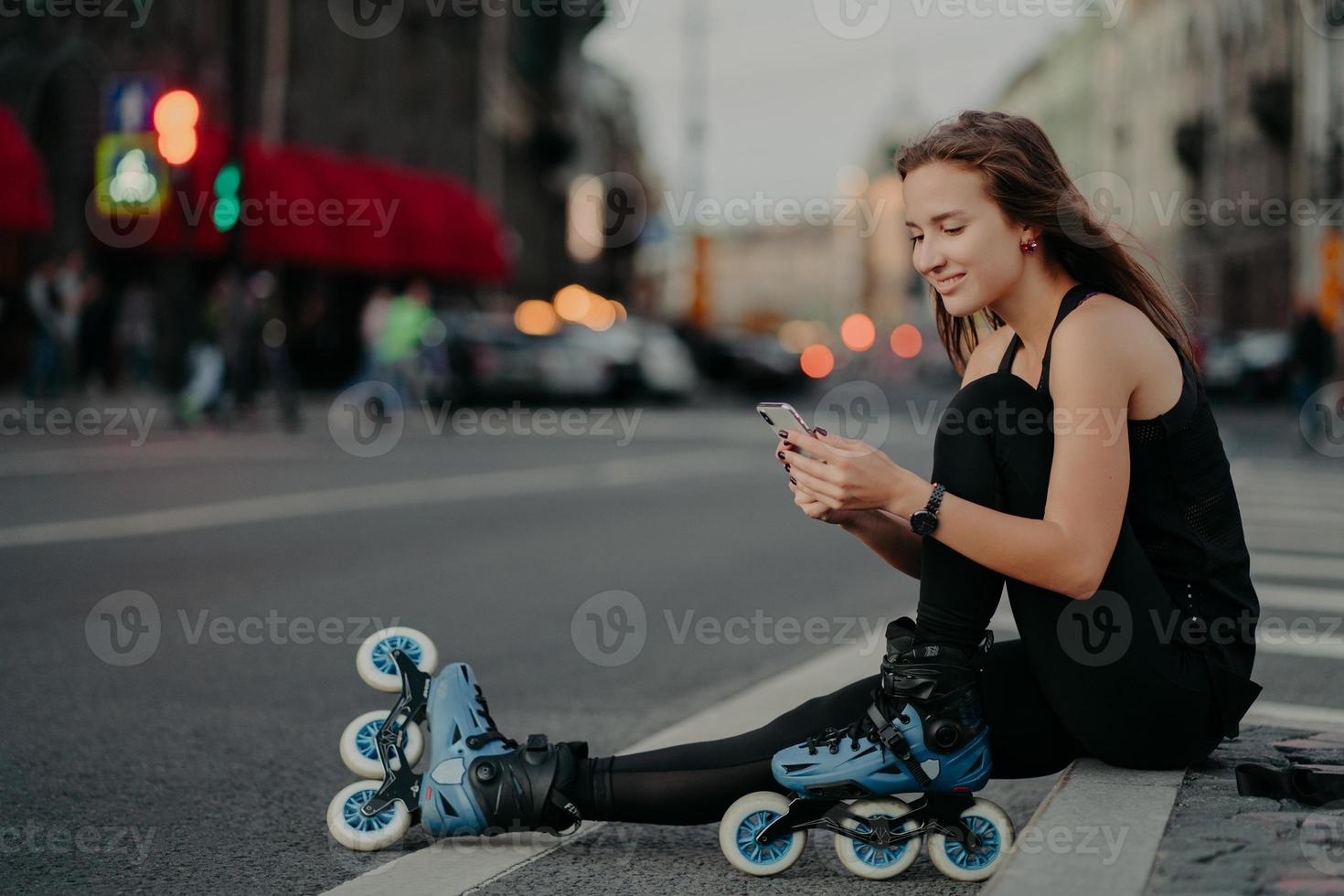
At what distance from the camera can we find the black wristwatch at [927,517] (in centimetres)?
285

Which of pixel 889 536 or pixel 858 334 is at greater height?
pixel 858 334

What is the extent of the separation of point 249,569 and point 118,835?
14.4 ft

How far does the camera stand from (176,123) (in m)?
16.1

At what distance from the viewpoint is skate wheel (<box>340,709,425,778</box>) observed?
334 cm

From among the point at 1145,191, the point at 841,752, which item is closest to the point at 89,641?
the point at 841,752

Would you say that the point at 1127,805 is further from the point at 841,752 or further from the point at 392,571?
the point at 392,571

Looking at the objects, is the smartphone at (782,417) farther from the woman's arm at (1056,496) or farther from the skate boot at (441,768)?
the skate boot at (441,768)
